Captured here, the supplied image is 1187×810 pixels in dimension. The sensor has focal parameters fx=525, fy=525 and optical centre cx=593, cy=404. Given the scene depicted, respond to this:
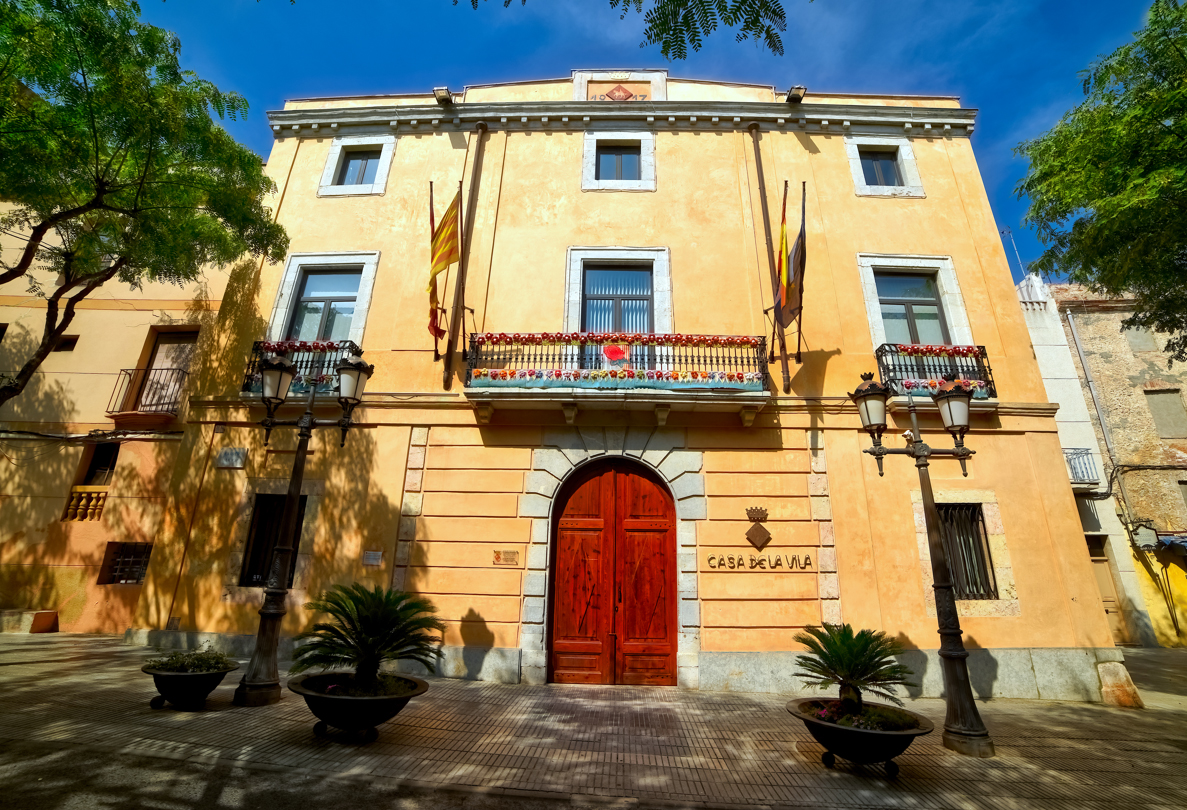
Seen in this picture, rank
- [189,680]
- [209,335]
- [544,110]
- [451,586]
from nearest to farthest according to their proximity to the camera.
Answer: [189,680] → [451,586] → [209,335] → [544,110]

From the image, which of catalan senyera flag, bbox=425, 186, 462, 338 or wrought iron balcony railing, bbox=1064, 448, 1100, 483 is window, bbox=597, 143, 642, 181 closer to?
catalan senyera flag, bbox=425, 186, 462, 338

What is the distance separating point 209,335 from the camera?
11305mm

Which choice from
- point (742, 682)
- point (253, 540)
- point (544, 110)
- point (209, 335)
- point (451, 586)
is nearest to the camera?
point (742, 682)

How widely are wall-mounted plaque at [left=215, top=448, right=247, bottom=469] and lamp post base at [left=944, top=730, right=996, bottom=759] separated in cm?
1191

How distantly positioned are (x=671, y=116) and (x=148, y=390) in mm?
14515

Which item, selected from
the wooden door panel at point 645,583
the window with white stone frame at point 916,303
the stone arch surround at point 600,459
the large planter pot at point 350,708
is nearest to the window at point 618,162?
the window with white stone frame at point 916,303

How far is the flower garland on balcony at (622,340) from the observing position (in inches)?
390

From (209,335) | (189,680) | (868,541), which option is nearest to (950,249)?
(868,541)

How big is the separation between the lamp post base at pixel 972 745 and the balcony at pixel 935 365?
19.4ft

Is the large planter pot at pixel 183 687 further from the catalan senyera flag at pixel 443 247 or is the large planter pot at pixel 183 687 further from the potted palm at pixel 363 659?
the catalan senyera flag at pixel 443 247

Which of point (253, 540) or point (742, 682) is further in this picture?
point (253, 540)

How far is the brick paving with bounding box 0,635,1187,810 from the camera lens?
4746mm

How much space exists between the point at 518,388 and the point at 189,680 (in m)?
5.91

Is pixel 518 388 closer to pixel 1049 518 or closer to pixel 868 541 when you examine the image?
pixel 868 541
